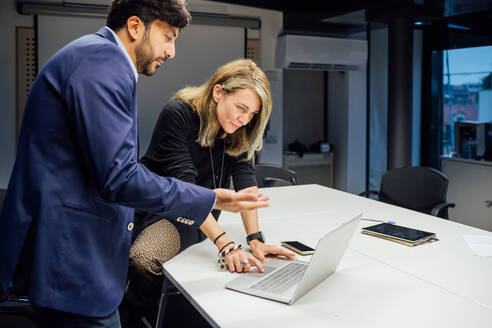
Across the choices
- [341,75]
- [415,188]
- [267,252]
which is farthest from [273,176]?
[341,75]

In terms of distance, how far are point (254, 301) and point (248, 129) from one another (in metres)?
1.00

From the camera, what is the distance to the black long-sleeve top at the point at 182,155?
1.94 metres

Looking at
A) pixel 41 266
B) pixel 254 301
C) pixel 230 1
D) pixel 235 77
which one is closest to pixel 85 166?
pixel 41 266

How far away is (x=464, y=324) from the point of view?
4.04 ft

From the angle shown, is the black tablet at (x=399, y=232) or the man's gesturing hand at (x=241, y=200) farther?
the black tablet at (x=399, y=232)

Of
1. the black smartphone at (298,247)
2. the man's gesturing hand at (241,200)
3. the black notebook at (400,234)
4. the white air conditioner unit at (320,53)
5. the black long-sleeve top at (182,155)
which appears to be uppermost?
the white air conditioner unit at (320,53)

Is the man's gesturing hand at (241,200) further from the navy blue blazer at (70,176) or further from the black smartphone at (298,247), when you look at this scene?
the black smartphone at (298,247)

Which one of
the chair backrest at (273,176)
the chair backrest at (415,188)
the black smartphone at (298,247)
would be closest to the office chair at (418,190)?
the chair backrest at (415,188)

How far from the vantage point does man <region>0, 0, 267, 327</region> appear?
3.41 feet

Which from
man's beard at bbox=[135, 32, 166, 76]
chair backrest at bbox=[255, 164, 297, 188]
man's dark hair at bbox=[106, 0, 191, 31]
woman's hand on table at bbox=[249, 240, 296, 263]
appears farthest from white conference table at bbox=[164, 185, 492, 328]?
chair backrest at bbox=[255, 164, 297, 188]

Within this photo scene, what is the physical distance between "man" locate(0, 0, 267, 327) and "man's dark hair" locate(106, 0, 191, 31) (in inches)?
3.6

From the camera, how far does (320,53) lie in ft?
20.8

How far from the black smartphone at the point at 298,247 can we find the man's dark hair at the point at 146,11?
106 cm

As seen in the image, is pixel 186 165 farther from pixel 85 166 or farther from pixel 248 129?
pixel 85 166
